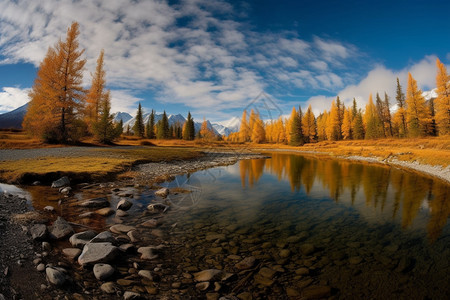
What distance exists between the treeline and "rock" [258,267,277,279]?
36.8 meters

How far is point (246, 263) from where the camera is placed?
18.0 feet

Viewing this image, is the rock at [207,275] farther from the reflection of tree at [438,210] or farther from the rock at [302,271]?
the reflection of tree at [438,210]

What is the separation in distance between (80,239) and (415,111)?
71.4m

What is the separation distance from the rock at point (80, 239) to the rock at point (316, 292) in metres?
5.73

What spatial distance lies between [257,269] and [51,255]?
5.04m

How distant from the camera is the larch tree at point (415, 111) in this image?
170ft

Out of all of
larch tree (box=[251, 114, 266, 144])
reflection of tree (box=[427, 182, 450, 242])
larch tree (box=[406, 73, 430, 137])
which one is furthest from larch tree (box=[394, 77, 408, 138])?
reflection of tree (box=[427, 182, 450, 242])

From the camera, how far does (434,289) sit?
15.4 feet

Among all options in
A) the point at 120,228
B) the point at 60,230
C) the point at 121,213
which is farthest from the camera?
the point at 121,213

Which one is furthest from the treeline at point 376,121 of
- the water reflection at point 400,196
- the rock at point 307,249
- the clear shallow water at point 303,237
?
the rock at point 307,249

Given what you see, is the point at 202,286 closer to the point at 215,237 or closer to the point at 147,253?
the point at 147,253

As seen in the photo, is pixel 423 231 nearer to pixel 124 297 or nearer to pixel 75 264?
pixel 124 297

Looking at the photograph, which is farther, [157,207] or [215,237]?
[157,207]

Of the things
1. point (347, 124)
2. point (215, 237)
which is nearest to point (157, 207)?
point (215, 237)
